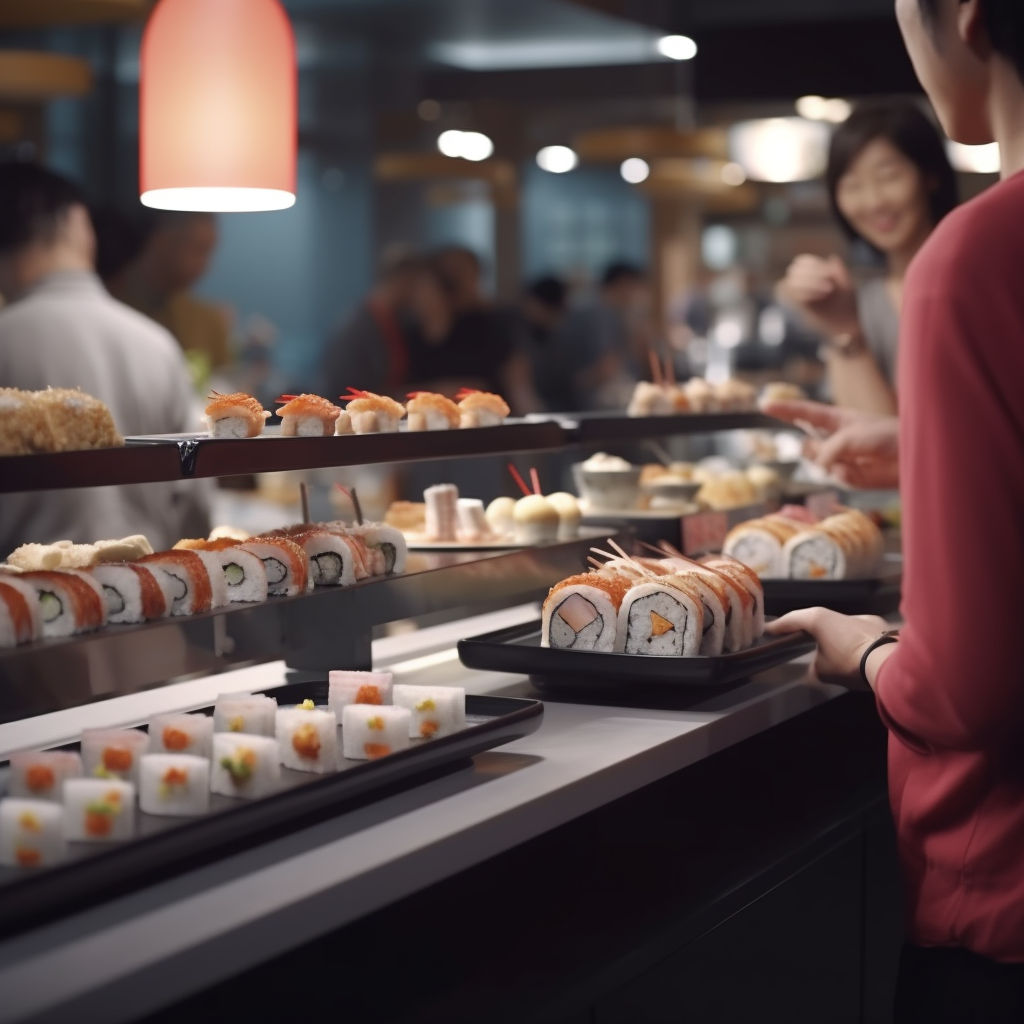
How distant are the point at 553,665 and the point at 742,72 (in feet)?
13.5

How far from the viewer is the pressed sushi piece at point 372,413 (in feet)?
7.75

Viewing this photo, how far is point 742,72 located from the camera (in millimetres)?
5832

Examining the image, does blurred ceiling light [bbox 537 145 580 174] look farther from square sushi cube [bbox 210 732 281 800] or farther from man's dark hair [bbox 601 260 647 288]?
square sushi cube [bbox 210 732 281 800]

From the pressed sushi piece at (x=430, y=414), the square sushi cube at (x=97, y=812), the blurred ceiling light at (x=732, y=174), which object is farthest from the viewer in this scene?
the blurred ceiling light at (x=732, y=174)

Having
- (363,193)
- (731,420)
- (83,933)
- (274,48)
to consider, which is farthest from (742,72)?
(363,193)

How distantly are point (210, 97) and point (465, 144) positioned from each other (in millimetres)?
9495

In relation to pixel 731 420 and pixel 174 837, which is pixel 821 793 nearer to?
pixel 731 420

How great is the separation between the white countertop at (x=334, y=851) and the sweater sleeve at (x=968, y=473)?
561 millimetres

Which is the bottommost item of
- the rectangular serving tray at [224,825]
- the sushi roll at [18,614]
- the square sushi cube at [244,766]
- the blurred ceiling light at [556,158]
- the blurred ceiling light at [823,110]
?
the rectangular serving tray at [224,825]

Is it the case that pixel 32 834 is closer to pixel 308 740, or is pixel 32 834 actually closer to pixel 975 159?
pixel 308 740

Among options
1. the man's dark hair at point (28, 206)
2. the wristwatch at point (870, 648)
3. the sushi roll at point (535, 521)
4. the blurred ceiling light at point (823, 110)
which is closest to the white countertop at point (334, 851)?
the wristwatch at point (870, 648)

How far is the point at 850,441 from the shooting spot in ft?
10.0

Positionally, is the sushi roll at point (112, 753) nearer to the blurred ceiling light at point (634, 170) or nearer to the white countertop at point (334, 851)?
the white countertop at point (334, 851)

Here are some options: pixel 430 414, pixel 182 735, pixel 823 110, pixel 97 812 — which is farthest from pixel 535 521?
pixel 823 110
